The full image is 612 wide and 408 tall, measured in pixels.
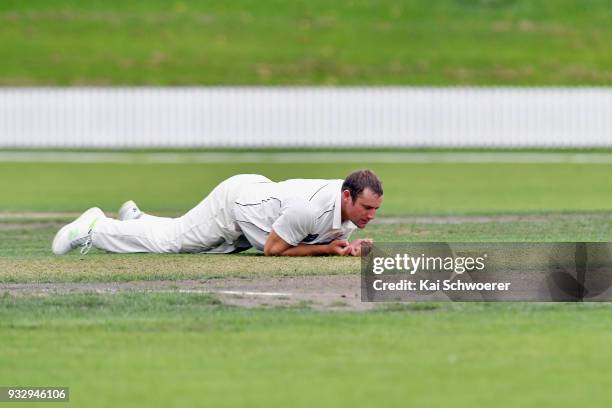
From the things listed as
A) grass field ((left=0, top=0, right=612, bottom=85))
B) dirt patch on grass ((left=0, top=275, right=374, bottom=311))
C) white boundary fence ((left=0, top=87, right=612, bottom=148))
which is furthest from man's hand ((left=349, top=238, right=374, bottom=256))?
grass field ((left=0, top=0, right=612, bottom=85))

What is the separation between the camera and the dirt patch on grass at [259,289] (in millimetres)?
10422

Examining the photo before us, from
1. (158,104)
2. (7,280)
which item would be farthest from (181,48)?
(7,280)

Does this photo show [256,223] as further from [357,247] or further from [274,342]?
[274,342]

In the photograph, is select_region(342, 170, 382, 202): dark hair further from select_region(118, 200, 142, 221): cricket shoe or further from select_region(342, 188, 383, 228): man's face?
select_region(118, 200, 142, 221): cricket shoe

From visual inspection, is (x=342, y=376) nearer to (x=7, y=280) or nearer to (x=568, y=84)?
(x=7, y=280)

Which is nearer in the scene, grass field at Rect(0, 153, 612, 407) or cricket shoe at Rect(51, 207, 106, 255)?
grass field at Rect(0, 153, 612, 407)

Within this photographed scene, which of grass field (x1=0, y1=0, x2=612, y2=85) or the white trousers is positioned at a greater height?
grass field (x1=0, y1=0, x2=612, y2=85)

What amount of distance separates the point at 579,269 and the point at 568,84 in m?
30.1

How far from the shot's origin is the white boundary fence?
3491 centimetres

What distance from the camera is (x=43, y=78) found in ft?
136

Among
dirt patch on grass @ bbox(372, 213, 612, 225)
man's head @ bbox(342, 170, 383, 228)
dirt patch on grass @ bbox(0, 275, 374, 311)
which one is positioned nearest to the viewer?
dirt patch on grass @ bbox(0, 275, 374, 311)

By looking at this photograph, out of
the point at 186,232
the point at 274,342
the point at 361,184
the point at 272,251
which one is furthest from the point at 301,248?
the point at 274,342

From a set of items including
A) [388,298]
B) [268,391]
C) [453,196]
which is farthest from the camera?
[453,196]

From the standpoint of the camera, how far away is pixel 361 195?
1173cm
